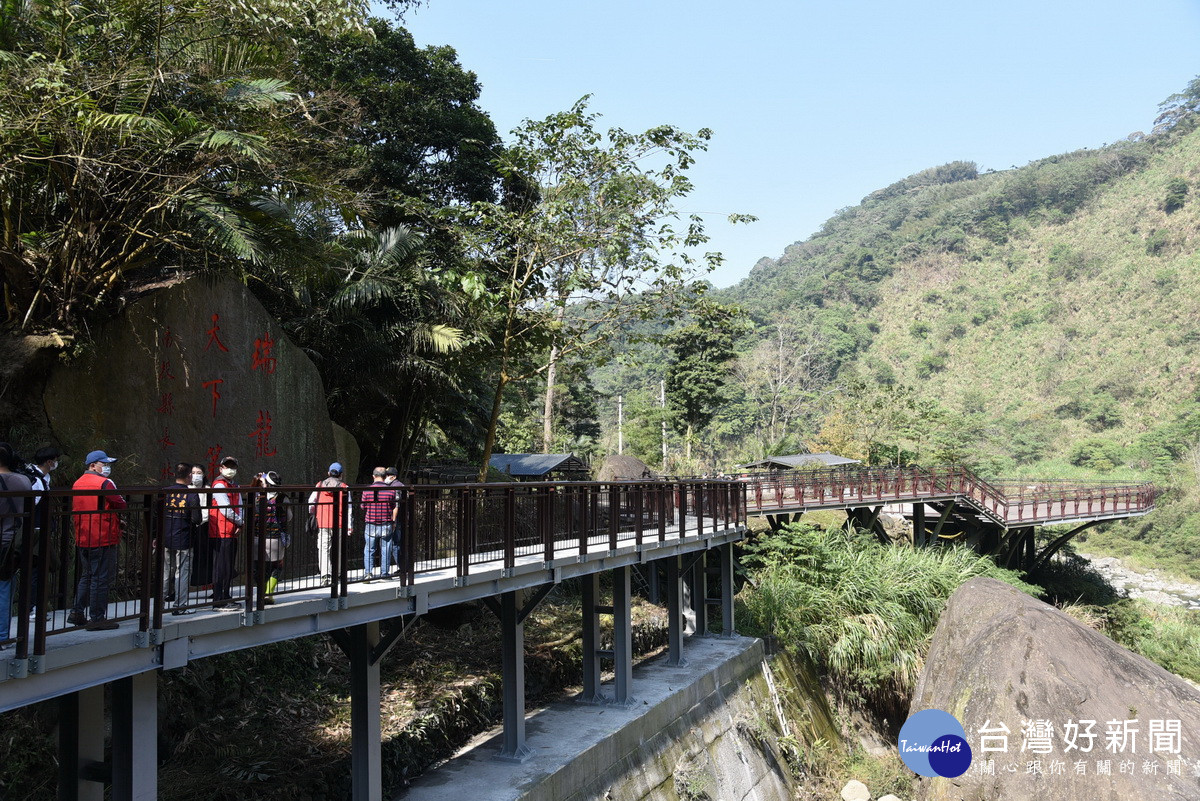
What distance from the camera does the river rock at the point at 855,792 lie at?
51.3 ft

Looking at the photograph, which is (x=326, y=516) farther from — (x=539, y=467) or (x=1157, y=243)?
(x=1157, y=243)

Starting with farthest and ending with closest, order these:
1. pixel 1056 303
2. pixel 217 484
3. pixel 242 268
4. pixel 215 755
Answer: pixel 1056 303, pixel 242 268, pixel 215 755, pixel 217 484

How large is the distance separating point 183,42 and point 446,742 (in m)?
9.70

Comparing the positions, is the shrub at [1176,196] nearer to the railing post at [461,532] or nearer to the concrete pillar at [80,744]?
the railing post at [461,532]

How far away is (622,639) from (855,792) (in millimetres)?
5969

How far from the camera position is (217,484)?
664cm

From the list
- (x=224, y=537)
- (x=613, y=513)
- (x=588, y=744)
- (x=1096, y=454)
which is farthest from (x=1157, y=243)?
(x=224, y=537)

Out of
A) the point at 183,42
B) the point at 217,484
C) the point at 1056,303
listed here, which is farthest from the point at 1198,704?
the point at 1056,303

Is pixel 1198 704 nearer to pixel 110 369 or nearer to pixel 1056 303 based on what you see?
pixel 110 369

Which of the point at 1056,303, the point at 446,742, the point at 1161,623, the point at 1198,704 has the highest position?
the point at 1056,303

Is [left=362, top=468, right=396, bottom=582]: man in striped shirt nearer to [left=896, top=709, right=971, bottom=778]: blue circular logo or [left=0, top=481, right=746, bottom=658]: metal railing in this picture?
[left=0, top=481, right=746, bottom=658]: metal railing

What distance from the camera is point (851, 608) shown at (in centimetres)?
1936

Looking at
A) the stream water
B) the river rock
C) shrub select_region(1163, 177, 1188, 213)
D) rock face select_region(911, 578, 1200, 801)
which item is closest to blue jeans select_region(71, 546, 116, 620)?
rock face select_region(911, 578, 1200, 801)

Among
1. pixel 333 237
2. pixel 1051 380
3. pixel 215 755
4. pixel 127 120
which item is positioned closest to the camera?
pixel 127 120
